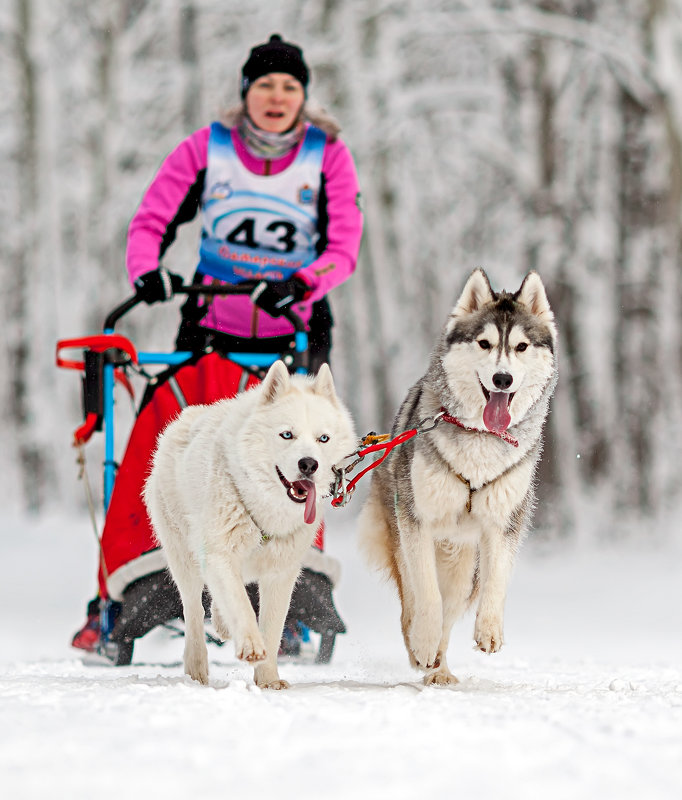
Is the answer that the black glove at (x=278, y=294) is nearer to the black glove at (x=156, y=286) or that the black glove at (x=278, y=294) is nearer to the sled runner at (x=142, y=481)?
the sled runner at (x=142, y=481)

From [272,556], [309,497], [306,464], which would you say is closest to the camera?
[306,464]

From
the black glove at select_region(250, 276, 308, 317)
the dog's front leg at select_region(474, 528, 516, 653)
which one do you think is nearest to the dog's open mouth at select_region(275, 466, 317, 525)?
the dog's front leg at select_region(474, 528, 516, 653)

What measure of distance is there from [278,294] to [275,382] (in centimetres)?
86

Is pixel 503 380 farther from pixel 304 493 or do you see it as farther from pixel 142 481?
pixel 142 481

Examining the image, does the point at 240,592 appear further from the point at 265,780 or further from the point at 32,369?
the point at 32,369

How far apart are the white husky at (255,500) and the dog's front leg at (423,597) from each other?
350mm

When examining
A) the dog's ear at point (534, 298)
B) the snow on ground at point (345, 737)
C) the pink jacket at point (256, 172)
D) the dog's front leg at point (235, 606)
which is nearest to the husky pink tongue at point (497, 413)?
the dog's ear at point (534, 298)

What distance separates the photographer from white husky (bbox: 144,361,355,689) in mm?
3242

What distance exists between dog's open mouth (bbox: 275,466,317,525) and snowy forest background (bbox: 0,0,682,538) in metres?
7.58

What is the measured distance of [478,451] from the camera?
3492mm

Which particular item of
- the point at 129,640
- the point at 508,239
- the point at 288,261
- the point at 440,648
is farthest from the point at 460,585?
the point at 508,239

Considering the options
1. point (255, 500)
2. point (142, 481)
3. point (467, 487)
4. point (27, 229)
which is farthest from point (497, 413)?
point (27, 229)

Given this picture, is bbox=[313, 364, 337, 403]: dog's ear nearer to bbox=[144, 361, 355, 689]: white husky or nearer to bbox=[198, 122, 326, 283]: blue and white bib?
bbox=[144, 361, 355, 689]: white husky

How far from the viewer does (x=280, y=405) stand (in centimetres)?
336
